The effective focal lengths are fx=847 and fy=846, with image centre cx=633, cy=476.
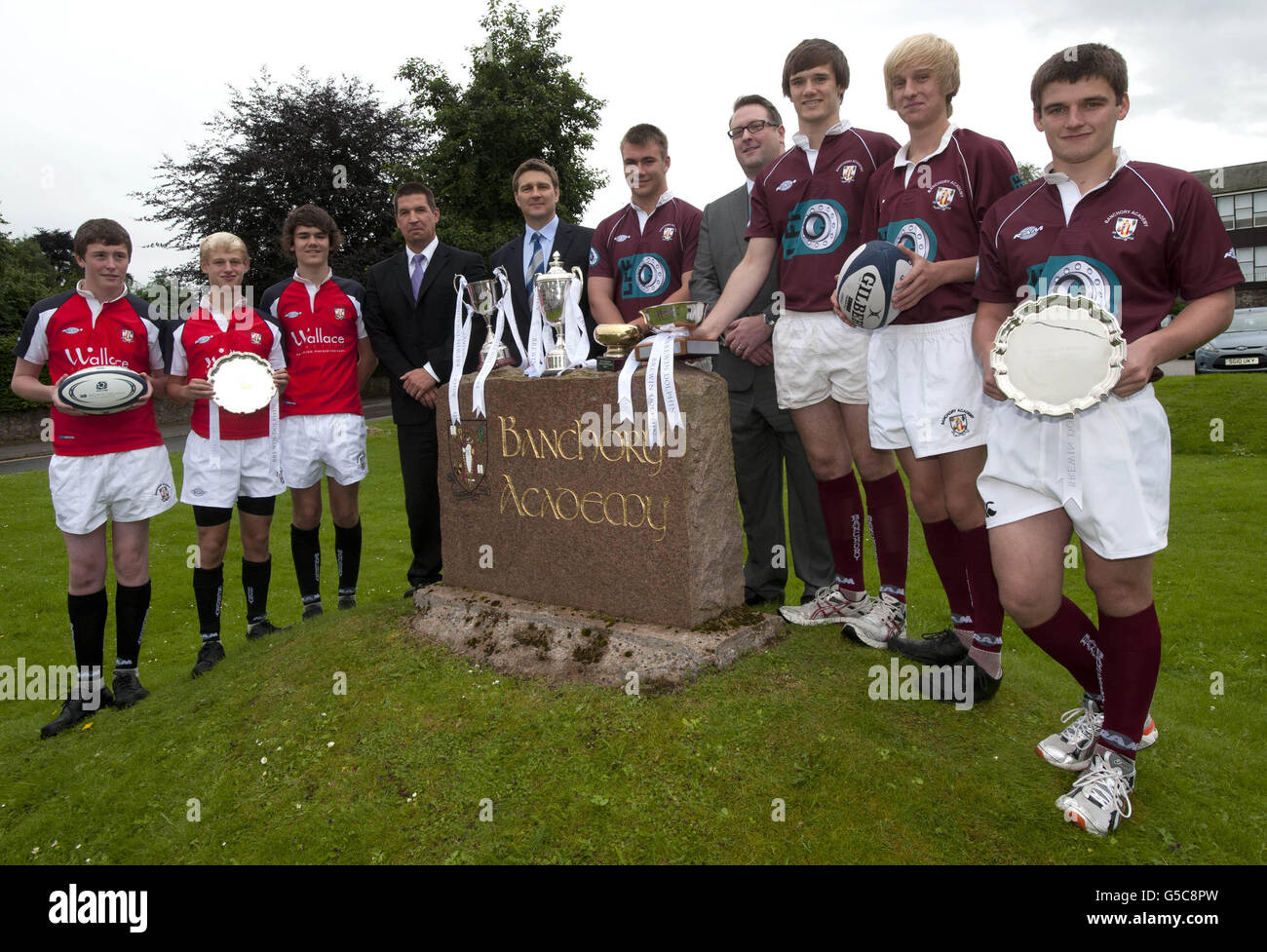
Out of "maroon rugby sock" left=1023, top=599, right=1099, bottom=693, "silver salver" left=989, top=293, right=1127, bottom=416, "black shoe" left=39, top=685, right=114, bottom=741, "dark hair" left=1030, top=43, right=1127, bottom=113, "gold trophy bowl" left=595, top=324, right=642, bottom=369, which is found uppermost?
"dark hair" left=1030, top=43, right=1127, bottom=113

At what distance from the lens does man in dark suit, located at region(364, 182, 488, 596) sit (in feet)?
19.1

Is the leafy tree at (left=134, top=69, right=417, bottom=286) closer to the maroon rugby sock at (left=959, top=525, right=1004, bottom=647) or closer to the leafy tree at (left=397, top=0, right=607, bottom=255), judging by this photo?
the leafy tree at (left=397, top=0, right=607, bottom=255)

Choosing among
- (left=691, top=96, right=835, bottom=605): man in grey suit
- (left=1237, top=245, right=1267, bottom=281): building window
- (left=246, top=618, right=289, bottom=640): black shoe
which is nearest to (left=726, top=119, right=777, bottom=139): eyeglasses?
(left=691, top=96, right=835, bottom=605): man in grey suit

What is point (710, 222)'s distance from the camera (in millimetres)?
5008

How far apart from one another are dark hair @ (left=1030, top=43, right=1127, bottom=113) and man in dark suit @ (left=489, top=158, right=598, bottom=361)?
10.4 ft

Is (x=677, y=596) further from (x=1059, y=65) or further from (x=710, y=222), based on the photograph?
(x=1059, y=65)

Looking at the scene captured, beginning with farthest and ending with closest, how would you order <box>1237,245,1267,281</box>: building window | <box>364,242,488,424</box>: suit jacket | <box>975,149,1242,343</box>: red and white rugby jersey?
<box>1237,245,1267,281</box>: building window → <box>364,242,488,424</box>: suit jacket → <box>975,149,1242,343</box>: red and white rugby jersey

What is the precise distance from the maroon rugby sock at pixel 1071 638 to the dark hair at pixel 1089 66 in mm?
1839

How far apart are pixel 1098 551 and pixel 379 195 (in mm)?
29311

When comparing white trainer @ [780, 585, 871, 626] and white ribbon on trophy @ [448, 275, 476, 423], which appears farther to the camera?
white ribbon on trophy @ [448, 275, 476, 423]

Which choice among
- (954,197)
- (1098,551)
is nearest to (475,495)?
(954,197)

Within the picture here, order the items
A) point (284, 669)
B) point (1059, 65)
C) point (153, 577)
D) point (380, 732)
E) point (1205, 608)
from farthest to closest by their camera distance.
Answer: point (153, 577)
point (1205, 608)
point (284, 669)
point (380, 732)
point (1059, 65)

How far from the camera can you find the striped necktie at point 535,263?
573 centimetres

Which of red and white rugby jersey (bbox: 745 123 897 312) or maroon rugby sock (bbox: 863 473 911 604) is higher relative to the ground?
red and white rugby jersey (bbox: 745 123 897 312)
